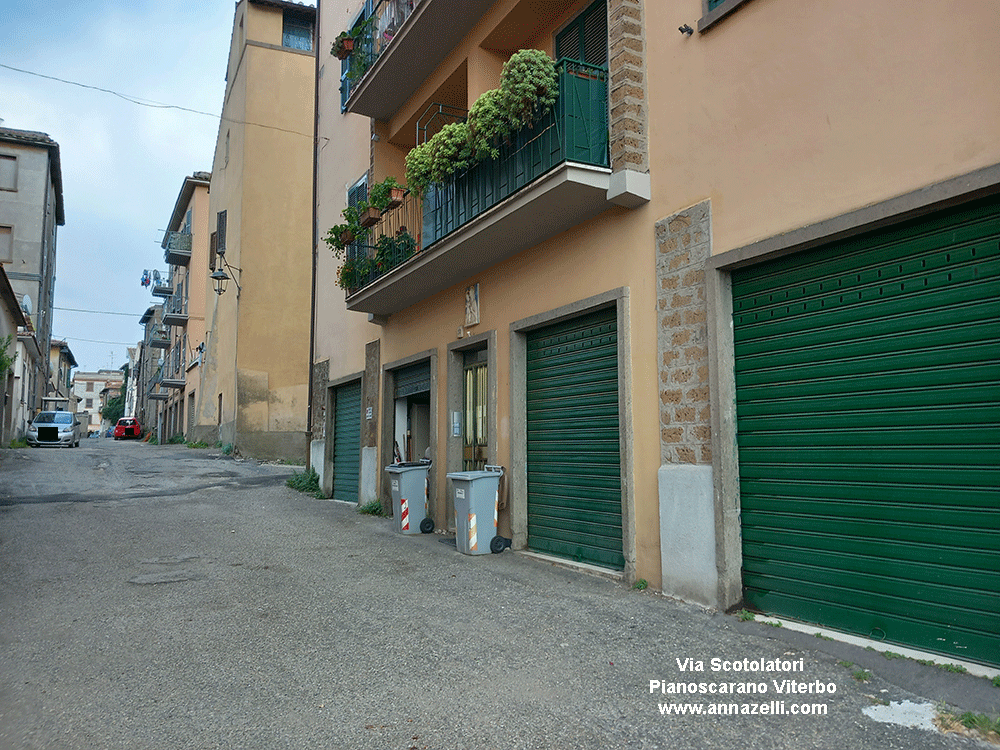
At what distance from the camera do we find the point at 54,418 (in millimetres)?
30156

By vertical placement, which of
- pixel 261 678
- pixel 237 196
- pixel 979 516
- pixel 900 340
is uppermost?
pixel 237 196

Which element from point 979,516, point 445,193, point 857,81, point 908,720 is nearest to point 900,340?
point 979,516

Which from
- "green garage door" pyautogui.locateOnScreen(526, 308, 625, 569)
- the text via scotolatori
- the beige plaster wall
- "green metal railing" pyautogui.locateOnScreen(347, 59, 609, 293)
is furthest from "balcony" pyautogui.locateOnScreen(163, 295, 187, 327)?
the text via scotolatori

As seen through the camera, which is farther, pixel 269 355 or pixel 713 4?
pixel 269 355

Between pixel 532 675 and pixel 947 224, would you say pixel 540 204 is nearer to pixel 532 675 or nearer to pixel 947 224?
pixel 947 224

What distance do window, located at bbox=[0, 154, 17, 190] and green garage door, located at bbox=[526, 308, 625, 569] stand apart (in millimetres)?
Result: 39358

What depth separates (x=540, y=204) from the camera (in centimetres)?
737

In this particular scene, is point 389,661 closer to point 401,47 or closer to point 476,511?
point 476,511

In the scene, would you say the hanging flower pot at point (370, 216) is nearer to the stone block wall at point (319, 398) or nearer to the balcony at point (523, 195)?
the balcony at point (523, 195)

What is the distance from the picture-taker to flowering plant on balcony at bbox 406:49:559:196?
7473 millimetres

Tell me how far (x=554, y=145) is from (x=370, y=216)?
503cm

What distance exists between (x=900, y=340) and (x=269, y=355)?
2264cm

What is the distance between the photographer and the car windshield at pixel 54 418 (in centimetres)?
3000

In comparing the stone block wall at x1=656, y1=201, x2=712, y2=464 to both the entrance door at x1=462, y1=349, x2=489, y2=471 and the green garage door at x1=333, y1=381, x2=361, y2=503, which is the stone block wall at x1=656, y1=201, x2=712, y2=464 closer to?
the entrance door at x1=462, y1=349, x2=489, y2=471
